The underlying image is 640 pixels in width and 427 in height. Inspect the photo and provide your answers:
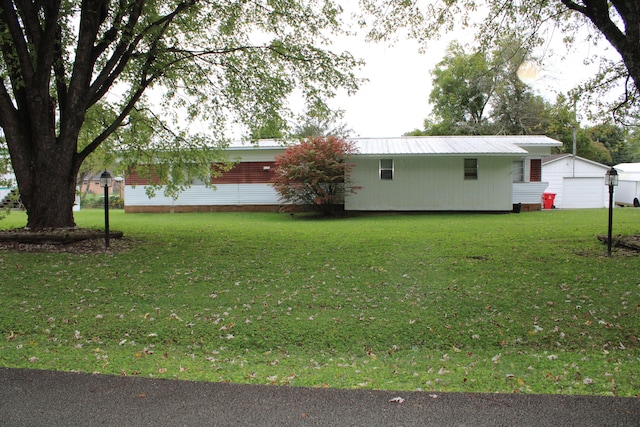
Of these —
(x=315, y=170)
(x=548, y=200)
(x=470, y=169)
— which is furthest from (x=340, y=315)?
(x=548, y=200)

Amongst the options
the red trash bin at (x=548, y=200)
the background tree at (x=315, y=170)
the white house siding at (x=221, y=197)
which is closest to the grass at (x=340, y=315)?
the background tree at (x=315, y=170)

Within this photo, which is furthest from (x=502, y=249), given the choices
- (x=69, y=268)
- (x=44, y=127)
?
(x=44, y=127)

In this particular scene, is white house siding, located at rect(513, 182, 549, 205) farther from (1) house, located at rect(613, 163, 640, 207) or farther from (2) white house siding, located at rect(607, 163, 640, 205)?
(2) white house siding, located at rect(607, 163, 640, 205)

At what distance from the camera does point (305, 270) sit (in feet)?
25.5

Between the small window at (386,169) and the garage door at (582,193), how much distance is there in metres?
11.4

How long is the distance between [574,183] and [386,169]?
12127mm

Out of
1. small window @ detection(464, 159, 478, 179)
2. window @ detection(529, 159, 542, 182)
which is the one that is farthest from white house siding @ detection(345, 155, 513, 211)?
window @ detection(529, 159, 542, 182)

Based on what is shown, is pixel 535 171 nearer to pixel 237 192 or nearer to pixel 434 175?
pixel 434 175

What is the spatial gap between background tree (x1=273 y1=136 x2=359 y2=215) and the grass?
7.19m

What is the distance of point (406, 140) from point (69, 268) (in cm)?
1574

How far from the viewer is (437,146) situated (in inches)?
728

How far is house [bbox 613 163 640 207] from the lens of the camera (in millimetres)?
26188

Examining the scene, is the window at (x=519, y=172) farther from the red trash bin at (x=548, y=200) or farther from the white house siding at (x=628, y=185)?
the white house siding at (x=628, y=185)

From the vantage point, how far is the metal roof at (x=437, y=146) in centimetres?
1727
